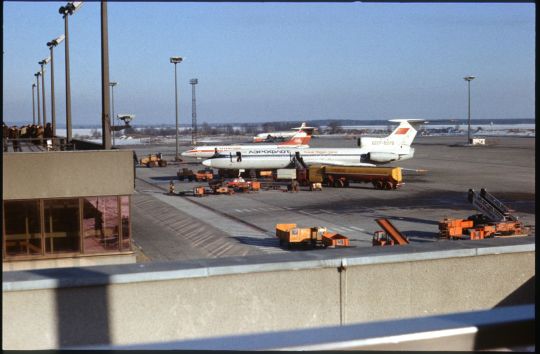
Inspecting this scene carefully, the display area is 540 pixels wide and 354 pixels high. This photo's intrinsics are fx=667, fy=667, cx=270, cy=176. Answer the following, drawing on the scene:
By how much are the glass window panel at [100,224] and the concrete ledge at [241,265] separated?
10930 mm

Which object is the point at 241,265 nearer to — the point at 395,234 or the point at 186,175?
the point at 395,234

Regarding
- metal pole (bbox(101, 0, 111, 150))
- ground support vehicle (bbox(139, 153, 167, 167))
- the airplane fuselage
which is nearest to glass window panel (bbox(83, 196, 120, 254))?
metal pole (bbox(101, 0, 111, 150))

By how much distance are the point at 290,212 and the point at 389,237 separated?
1253 cm

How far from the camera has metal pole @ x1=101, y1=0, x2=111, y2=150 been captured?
66.5ft

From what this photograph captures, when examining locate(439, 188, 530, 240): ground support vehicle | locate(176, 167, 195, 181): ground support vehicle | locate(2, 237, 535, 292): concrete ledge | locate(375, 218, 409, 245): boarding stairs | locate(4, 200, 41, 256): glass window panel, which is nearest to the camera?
locate(2, 237, 535, 292): concrete ledge

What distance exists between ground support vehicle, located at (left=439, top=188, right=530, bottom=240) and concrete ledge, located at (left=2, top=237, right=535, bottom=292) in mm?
20340

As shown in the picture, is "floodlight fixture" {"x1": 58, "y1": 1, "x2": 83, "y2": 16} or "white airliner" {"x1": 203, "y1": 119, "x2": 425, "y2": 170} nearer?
"floodlight fixture" {"x1": 58, "y1": 1, "x2": 83, "y2": 16}

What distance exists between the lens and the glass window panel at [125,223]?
61.1 feet

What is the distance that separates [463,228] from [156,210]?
18826mm

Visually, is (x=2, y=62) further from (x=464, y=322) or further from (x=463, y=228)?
(x=463, y=228)

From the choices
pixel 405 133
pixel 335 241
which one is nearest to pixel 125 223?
pixel 335 241

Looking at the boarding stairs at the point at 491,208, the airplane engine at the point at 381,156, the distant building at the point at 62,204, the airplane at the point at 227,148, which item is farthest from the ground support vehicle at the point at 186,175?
the distant building at the point at 62,204

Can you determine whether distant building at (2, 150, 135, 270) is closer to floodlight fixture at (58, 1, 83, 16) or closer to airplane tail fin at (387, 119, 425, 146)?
floodlight fixture at (58, 1, 83, 16)

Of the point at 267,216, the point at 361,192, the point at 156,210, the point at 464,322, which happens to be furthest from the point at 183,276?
the point at 361,192
